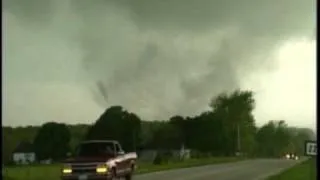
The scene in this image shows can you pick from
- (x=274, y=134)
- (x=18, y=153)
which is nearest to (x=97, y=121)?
(x=18, y=153)

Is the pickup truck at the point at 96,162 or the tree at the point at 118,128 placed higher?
the tree at the point at 118,128

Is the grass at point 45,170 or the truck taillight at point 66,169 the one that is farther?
the grass at point 45,170

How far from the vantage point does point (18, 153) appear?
31.9m

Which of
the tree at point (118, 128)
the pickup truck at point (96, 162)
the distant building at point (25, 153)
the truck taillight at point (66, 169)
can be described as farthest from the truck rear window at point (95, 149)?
the distant building at point (25, 153)

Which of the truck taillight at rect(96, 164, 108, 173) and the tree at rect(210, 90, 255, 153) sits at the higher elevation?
the tree at rect(210, 90, 255, 153)

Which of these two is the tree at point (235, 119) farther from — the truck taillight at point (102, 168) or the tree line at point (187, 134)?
the truck taillight at point (102, 168)

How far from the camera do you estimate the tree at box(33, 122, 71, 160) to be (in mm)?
29419

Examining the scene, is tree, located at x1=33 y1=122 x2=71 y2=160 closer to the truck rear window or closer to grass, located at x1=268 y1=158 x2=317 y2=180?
the truck rear window

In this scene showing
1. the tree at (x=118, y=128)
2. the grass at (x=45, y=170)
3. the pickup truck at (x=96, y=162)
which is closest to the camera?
the pickup truck at (x=96, y=162)

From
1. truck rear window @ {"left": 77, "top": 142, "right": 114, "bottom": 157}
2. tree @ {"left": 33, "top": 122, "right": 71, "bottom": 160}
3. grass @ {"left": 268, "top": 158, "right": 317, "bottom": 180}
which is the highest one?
tree @ {"left": 33, "top": 122, "right": 71, "bottom": 160}

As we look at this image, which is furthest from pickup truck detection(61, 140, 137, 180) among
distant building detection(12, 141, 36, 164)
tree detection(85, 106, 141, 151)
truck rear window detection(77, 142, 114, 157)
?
distant building detection(12, 141, 36, 164)

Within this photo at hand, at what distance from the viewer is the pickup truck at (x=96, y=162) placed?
20.1 metres

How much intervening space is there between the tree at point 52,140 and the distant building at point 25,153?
41cm

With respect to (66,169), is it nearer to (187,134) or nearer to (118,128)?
(118,128)
